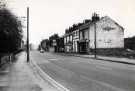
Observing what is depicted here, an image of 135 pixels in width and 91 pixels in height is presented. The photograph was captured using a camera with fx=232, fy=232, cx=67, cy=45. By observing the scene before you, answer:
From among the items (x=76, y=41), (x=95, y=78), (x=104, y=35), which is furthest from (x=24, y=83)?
(x=76, y=41)

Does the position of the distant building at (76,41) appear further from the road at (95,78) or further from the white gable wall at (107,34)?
the road at (95,78)

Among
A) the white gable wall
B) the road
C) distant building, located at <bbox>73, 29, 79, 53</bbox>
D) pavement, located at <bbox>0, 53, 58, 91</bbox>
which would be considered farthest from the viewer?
distant building, located at <bbox>73, 29, 79, 53</bbox>

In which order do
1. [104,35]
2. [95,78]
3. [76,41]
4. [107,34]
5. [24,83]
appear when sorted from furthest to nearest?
1. [76,41]
2. [107,34]
3. [104,35]
4. [95,78]
5. [24,83]

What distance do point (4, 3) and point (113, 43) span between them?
48.0m

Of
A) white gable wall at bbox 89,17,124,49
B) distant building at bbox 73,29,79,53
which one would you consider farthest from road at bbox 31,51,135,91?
distant building at bbox 73,29,79,53

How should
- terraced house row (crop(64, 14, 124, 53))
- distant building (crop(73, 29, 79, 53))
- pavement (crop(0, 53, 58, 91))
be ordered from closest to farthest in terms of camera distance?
pavement (crop(0, 53, 58, 91))
terraced house row (crop(64, 14, 124, 53))
distant building (crop(73, 29, 79, 53))

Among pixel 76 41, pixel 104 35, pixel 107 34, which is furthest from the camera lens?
pixel 76 41

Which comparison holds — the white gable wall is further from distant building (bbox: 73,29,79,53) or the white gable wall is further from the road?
the road

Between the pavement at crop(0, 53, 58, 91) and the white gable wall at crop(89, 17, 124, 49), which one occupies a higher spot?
the white gable wall at crop(89, 17, 124, 49)

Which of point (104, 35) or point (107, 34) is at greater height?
point (107, 34)

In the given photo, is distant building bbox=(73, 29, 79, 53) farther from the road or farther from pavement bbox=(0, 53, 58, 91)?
pavement bbox=(0, 53, 58, 91)

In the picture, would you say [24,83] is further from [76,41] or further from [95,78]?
[76,41]

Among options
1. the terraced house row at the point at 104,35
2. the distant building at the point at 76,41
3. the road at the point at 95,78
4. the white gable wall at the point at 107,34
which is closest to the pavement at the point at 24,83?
the road at the point at 95,78

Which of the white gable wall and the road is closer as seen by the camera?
the road
